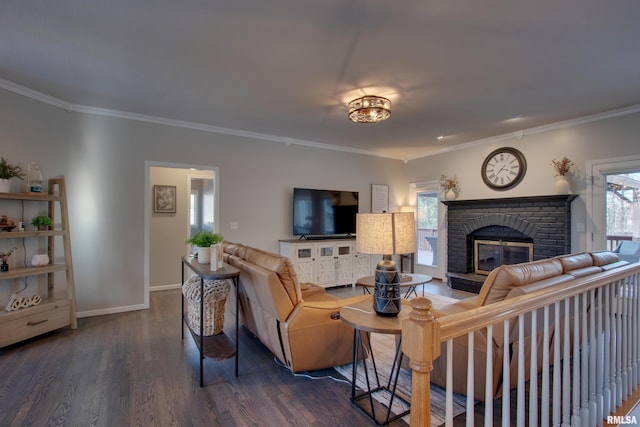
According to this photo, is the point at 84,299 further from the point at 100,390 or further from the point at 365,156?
the point at 365,156

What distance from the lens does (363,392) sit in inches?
91.9

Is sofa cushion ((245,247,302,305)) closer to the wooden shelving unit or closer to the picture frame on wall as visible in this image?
the wooden shelving unit

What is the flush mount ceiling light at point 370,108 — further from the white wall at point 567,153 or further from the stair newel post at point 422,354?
the stair newel post at point 422,354

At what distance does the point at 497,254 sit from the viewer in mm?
5430

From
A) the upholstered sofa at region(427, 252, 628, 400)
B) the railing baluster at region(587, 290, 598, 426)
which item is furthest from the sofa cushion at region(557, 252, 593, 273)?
the railing baluster at region(587, 290, 598, 426)

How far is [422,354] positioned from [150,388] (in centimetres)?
227

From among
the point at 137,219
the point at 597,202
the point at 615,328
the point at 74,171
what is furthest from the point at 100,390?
the point at 597,202

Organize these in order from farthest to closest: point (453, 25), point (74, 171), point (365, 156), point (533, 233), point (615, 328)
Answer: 1. point (365, 156)
2. point (533, 233)
3. point (74, 171)
4. point (453, 25)
5. point (615, 328)

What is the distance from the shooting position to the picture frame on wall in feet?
21.3

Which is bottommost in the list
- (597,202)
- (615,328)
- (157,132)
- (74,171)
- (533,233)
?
(615,328)

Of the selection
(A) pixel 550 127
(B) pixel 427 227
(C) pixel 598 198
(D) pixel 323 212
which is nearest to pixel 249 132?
(D) pixel 323 212

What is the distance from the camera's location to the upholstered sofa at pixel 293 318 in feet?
7.92

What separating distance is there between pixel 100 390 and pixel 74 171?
2.77m

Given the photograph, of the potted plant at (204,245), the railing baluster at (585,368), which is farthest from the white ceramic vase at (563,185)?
the potted plant at (204,245)
